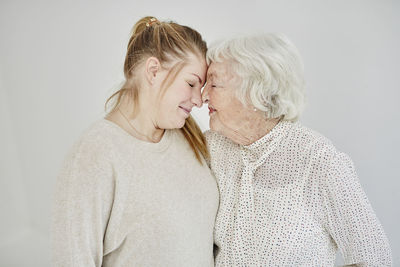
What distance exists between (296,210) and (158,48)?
0.80m

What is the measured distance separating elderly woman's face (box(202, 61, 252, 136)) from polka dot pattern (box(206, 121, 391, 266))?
0.12 m

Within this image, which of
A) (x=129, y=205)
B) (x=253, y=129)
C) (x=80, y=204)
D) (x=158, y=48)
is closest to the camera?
(x=80, y=204)

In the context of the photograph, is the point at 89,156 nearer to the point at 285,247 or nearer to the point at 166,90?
the point at 166,90

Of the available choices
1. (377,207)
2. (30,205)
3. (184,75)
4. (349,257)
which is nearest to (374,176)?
(377,207)

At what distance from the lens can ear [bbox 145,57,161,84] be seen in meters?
1.39

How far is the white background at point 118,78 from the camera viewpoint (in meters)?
1.96

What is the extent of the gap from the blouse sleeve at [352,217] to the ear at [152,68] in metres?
0.73

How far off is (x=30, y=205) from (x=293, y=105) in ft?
7.48

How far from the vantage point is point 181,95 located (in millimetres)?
1433

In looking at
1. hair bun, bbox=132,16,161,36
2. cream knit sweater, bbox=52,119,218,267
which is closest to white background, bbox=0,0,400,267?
hair bun, bbox=132,16,161,36

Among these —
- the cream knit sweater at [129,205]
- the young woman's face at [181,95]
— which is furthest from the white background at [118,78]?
the cream knit sweater at [129,205]

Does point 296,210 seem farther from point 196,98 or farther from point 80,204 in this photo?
point 80,204

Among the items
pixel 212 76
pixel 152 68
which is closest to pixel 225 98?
pixel 212 76

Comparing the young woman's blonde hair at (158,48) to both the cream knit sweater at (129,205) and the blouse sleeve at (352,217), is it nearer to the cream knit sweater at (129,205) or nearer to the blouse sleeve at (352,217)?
the cream knit sweater at (129,205)
